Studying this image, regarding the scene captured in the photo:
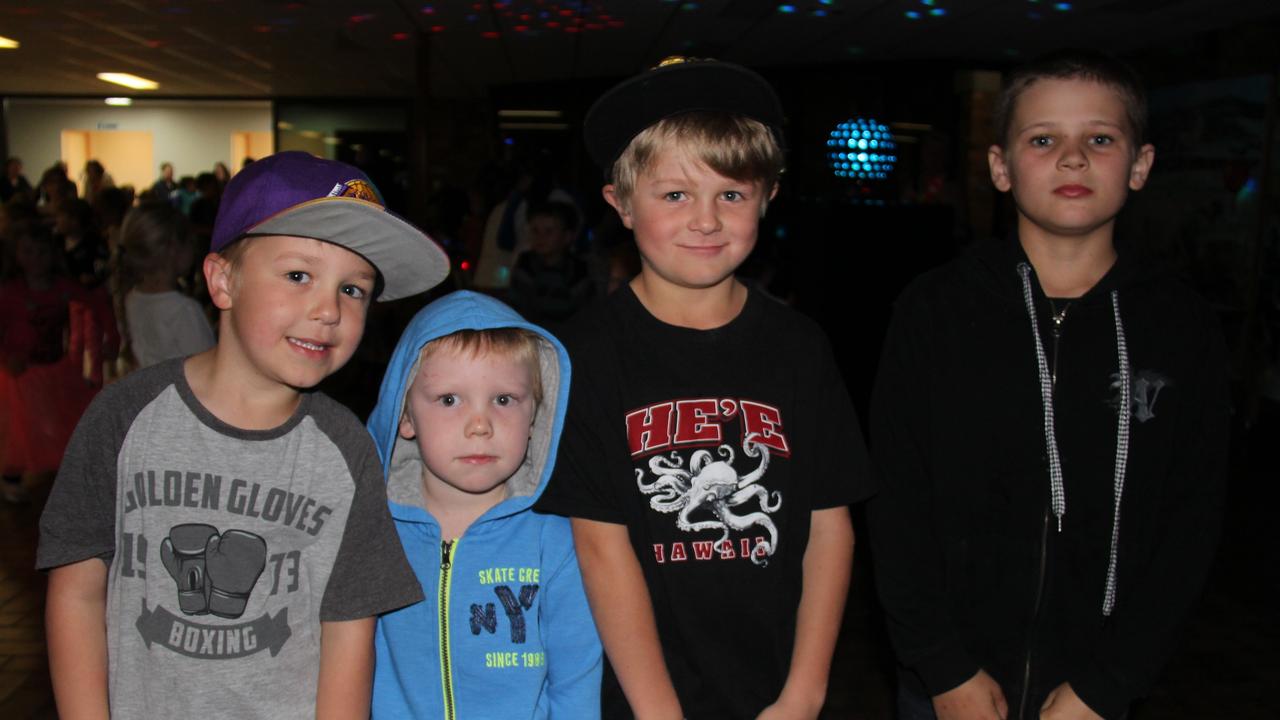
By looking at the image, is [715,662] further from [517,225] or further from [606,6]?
[606,6]

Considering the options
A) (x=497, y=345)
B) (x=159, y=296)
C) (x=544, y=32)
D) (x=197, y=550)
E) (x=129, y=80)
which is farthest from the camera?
(x=129, y=80)

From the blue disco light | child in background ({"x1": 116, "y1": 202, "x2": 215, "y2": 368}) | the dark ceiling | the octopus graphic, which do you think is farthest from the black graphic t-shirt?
the dark ceiling

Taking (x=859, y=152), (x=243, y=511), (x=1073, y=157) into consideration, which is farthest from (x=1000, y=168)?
(x=859, y=152)

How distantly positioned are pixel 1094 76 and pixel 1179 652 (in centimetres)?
276

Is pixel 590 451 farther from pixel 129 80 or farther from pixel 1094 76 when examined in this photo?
pixel 129 80

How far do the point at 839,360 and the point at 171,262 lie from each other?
294cm

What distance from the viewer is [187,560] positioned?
137 cm

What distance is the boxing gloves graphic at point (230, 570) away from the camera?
54.0 inches

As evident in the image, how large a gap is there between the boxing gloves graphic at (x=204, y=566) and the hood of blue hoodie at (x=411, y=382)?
0.78 ft

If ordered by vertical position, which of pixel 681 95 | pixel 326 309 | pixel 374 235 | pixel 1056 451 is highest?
pixel 681 95

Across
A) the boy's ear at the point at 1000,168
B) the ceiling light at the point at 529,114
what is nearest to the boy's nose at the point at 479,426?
the boy's ear at the point at 1000,168

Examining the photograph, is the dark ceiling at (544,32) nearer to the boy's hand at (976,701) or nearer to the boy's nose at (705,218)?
the boy's nose at (705,218)

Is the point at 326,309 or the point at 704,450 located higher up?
the point at 326,309

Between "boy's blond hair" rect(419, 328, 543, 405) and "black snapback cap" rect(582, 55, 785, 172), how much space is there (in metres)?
0.33
